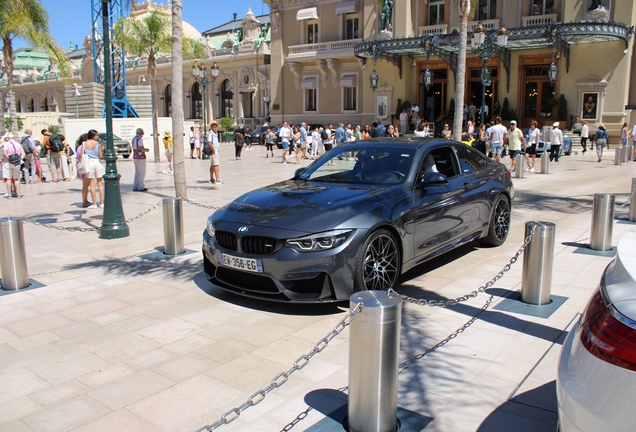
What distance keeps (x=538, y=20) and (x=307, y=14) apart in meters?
17.5

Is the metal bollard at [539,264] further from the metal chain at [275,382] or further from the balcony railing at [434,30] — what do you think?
the balcony railing at [434,30]

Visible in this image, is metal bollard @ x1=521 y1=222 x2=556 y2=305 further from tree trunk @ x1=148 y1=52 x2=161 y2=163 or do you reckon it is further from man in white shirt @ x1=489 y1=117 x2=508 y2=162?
tree trunk @ x1=148 y1=52 x2=161 y2=163

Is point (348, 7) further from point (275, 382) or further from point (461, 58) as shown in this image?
point (275, 382)

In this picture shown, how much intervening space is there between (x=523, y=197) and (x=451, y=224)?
7.88m

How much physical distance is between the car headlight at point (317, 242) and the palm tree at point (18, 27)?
86.3ft

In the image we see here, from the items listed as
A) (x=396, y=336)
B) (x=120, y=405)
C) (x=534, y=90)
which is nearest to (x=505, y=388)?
(x=396, y=336)

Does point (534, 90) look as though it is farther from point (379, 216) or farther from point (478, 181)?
point (379, 216)

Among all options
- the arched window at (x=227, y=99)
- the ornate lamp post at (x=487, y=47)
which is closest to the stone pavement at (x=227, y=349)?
the ornate lamp post at (x=487, y=47)

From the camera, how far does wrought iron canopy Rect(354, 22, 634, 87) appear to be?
29109mm

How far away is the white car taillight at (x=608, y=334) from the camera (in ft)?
6.72

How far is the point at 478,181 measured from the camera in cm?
755

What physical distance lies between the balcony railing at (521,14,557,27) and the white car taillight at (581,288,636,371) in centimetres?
3431

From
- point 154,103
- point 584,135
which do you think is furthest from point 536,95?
point 154,103

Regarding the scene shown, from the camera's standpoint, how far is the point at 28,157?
1795 centimetres
